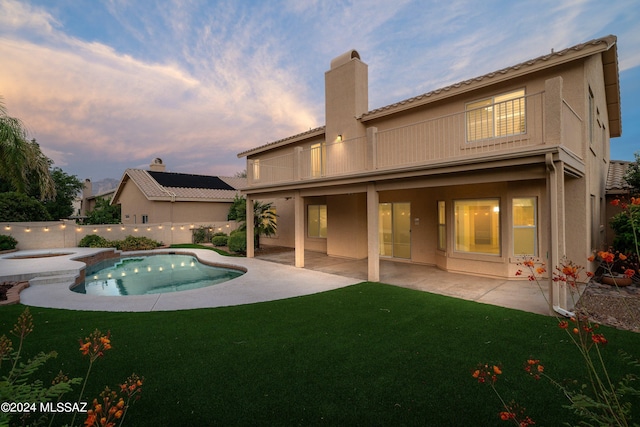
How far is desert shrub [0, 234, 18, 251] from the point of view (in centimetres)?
1451

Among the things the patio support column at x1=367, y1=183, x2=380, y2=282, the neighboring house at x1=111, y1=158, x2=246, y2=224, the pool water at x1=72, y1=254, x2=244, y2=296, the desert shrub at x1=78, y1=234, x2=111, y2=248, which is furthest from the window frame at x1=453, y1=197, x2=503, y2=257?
the neighboring house at x1=111, y1=158, x2=246, y2=224

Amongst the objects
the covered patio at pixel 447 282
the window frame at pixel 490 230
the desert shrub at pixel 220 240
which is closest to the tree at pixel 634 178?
the window frame at pixel 490 230

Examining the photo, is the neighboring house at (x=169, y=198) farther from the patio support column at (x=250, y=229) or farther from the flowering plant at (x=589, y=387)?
the flowering plant at (x=589, y=387)

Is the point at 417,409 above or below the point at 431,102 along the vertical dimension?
below

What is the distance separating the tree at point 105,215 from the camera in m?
23.6

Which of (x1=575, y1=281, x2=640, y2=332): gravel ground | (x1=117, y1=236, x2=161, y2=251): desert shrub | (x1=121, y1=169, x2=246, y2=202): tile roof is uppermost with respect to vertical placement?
(x1=121, y1=169, x2=246, y2=202): tile roof

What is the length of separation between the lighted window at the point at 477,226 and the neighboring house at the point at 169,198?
60.1ft

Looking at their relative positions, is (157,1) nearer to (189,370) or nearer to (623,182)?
(189,370)

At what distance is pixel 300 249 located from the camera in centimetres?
1154

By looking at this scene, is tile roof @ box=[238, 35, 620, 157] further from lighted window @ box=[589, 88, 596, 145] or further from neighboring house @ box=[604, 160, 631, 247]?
neighboring house @ box=[604, 160, 631, 247]

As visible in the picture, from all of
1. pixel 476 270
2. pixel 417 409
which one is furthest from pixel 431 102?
pixel 417 409

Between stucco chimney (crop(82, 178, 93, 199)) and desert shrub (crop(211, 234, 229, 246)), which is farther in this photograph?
stucco chimney (crop(82, 178, 93, 199))

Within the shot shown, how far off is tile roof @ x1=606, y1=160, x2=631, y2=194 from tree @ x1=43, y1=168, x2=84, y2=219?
35.9 m

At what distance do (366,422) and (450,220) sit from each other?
26.6ft
